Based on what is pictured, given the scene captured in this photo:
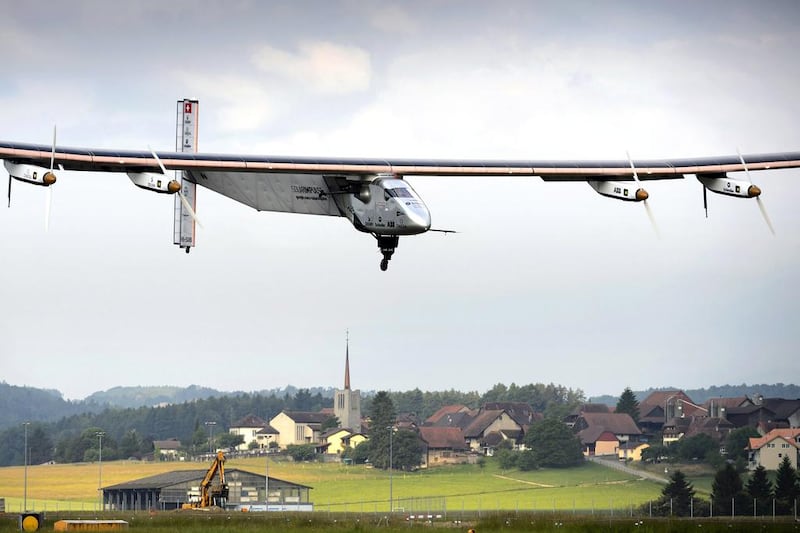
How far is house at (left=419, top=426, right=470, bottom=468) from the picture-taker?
418 feet

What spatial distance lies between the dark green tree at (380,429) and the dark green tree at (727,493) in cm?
4100

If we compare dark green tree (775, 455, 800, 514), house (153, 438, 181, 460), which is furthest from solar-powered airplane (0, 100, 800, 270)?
house (153, 438, 181, 460)

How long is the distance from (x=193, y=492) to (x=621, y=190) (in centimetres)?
4584

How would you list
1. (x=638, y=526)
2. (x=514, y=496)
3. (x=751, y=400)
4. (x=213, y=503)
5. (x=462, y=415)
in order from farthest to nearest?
(x=462, y=415) → (x=751, y=400) → (x=514, y=496) → (x=213, y=503) → (x=638, y=526)

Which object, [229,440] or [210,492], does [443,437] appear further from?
[210,492]

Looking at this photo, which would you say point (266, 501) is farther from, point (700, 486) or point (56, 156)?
point (56, 156)

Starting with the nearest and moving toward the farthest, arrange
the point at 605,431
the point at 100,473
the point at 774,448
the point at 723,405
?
the point at 774,448 < the point at 723,405 < the point at 605,431 < the point at 100,473

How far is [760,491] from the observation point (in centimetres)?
8750

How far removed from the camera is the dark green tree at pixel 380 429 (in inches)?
4978

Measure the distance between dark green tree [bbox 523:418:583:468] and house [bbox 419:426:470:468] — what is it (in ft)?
24.3

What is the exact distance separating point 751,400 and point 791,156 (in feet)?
180

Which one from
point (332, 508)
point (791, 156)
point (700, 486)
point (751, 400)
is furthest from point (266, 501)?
point (791, 156)

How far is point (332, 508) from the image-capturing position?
105 m

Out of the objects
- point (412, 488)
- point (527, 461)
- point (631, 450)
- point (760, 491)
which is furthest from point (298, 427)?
point (760, 491)
